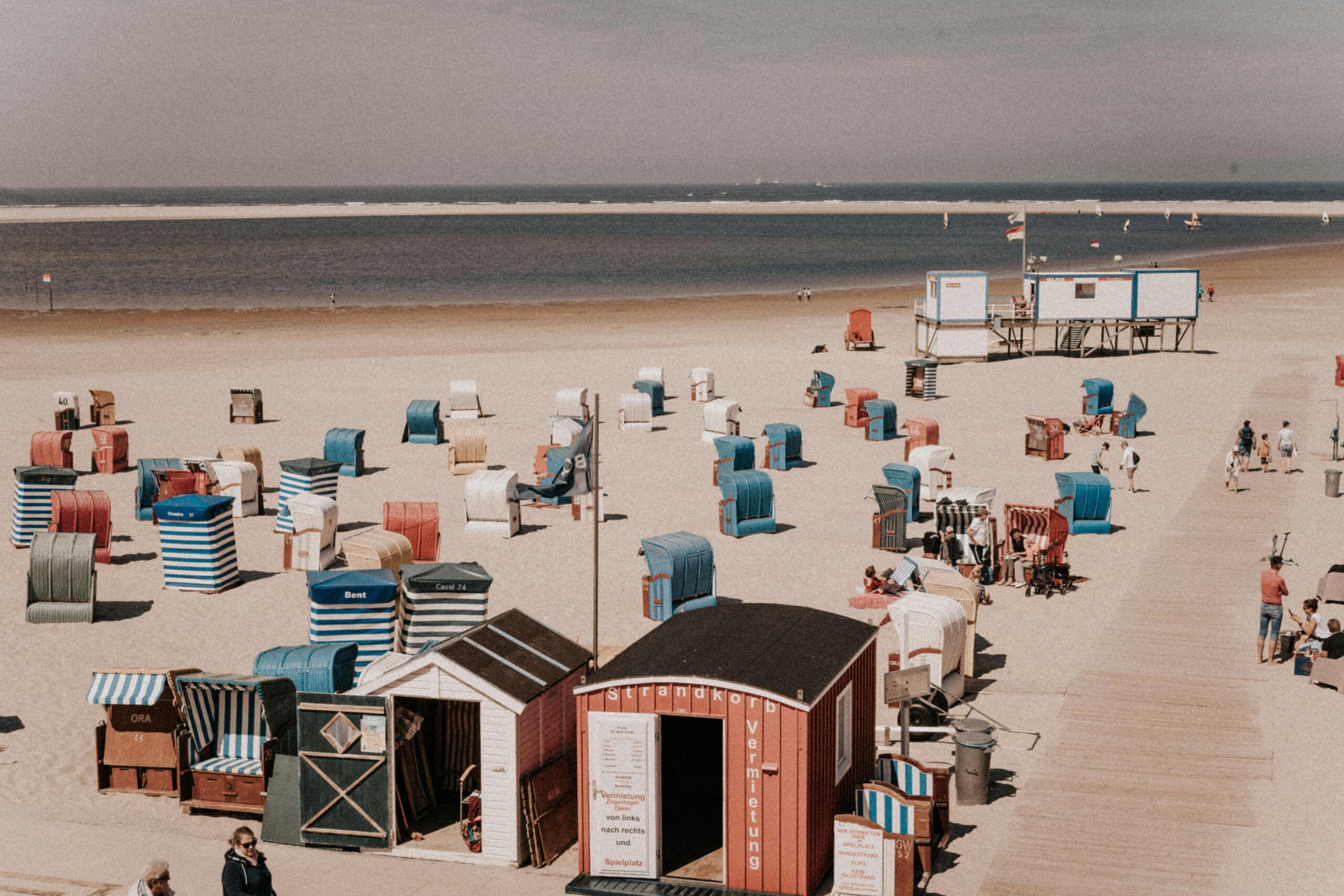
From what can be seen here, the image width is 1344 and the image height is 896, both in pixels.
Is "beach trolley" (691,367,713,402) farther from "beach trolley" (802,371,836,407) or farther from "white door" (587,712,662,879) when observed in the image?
"white door" (587,712,662,879)

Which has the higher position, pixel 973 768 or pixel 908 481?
pixel 908 481

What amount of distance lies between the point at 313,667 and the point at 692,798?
A: 16.1ft

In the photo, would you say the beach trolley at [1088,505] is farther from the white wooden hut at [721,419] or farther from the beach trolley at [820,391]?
the beach trolley at [820,391]

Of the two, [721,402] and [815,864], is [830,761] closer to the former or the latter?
[815,864]

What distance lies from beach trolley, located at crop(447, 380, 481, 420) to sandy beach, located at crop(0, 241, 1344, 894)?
0.64m

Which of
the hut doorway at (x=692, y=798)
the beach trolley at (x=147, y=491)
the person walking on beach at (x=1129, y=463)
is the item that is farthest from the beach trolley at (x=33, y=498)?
the person walking on beach at (x=1129, y=463)

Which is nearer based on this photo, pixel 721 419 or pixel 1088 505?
pixel 1088 505

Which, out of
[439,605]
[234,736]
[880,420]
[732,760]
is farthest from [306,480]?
[732,760]

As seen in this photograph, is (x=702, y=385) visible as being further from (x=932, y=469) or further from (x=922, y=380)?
(x=932, y=469)

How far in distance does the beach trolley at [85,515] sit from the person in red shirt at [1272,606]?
20803 millimetres

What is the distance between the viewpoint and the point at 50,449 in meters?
34.7

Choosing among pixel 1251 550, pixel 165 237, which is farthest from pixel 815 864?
pixel 165 237

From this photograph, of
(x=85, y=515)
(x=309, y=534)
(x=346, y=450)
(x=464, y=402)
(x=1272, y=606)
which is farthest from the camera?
(x=464, y=402)

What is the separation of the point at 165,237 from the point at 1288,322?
143 meters
